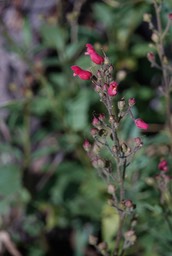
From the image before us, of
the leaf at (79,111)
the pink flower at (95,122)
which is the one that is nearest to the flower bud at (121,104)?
the pink flower at (95,122)

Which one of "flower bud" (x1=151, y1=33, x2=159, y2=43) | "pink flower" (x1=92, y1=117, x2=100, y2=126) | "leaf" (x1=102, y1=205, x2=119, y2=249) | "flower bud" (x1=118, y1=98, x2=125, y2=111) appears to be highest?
"flower bud" (x1=151, y1=33, x2=159, y2=43)

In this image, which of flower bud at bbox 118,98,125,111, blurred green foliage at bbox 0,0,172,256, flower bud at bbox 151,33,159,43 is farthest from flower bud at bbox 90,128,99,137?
blurred green foliage at bbox 0,0,172,256

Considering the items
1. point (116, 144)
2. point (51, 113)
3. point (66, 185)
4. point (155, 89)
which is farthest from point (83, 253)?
point (116, 144)

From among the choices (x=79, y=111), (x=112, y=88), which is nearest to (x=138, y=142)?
(x=112, y=88)

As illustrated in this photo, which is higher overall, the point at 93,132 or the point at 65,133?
the point at 93,132

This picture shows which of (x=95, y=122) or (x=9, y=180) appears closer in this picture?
(x=95, y=122)

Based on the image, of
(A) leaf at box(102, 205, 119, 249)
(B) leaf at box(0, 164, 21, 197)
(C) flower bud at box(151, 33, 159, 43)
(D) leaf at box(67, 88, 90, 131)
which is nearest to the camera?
(C) flower bud at box(151, 33, 159, 43)

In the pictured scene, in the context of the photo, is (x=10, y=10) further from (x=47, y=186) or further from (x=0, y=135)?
(x=47, y=186)

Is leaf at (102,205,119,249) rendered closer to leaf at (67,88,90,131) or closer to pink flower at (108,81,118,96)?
leaf at (67,88,90,131)

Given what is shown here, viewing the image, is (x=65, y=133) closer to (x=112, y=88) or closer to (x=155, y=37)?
(x=155, y=37)

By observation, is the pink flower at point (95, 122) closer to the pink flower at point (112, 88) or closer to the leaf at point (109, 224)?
the pink flower at point (112, 88)

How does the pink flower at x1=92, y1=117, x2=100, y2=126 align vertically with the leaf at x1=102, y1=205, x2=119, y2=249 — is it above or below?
above
